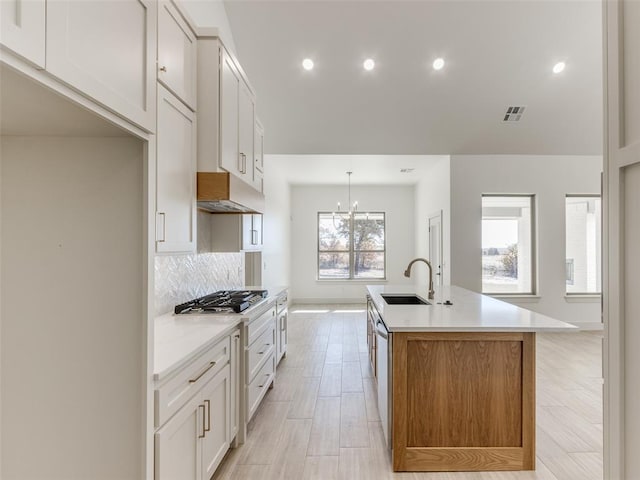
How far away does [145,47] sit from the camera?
1.26 meters

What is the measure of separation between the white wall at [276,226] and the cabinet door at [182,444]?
3409 millimetres

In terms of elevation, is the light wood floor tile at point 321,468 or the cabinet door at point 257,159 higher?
the cabinet door at point 257,159

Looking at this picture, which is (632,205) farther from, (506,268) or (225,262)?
(506,268)

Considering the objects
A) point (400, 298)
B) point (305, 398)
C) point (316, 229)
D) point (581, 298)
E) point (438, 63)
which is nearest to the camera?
point (305, 398)

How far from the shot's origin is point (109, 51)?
1.06m

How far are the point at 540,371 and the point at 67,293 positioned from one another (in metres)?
4.44

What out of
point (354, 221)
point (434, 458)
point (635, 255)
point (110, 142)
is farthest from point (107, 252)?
point (354, 221)

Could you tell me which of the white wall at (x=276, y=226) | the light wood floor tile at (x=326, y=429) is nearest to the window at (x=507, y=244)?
the white wall at (x=276, y=226)

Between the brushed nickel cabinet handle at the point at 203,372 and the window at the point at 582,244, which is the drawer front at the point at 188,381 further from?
→ the window at the point at 582,244

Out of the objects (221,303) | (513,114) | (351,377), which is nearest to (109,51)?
(221,303)

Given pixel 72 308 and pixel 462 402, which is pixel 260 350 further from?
pixel 72 308

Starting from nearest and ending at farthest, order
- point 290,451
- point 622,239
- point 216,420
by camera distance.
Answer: point 622,239, point 216,420, point 290,451

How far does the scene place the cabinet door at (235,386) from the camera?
217 centimetres

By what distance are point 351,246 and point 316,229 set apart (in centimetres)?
99
